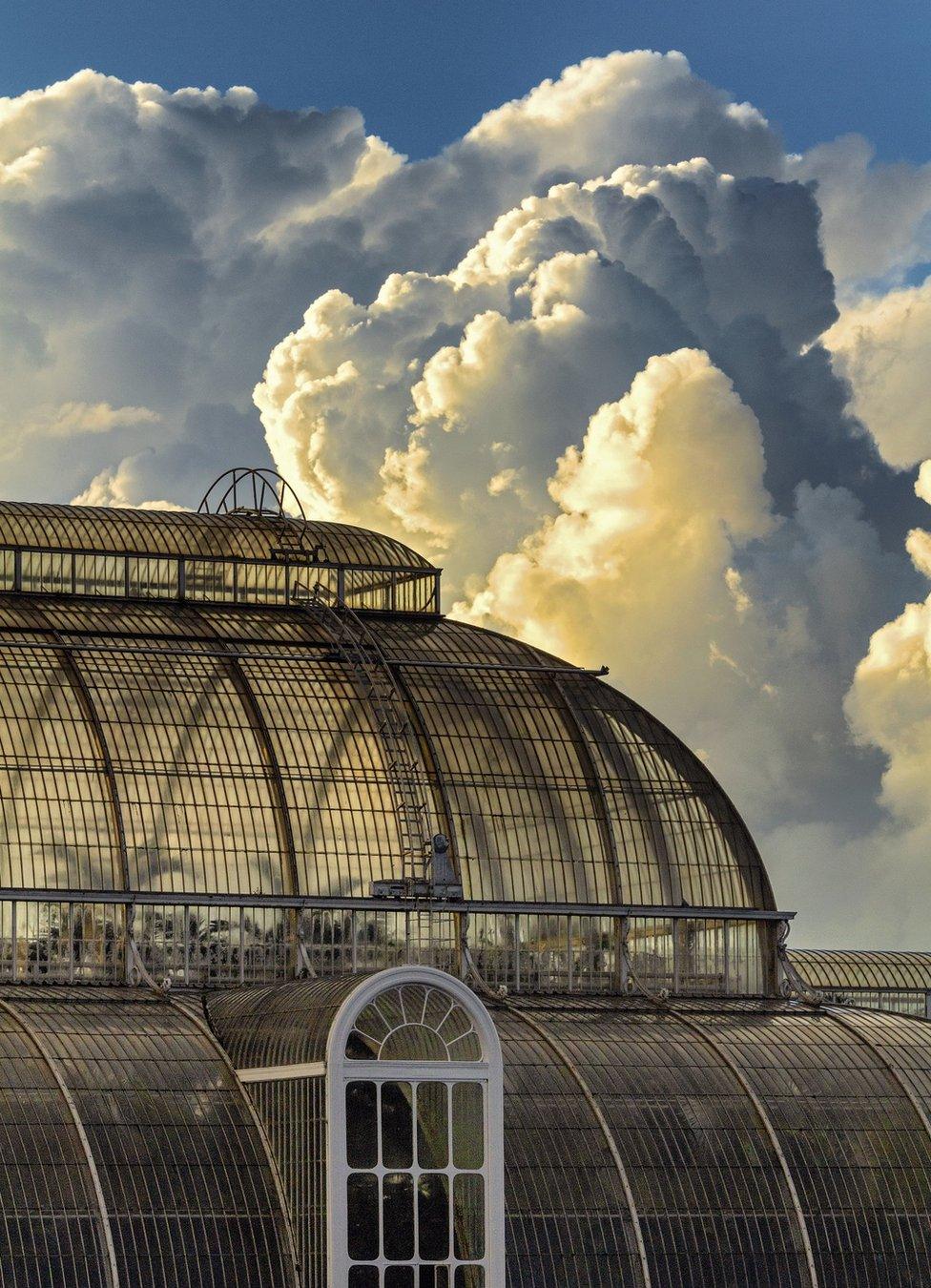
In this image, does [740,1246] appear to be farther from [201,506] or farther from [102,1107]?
[201,506]

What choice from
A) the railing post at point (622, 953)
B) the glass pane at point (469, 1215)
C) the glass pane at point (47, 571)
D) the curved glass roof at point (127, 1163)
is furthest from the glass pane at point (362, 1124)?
the glass pane at point (47, 571)

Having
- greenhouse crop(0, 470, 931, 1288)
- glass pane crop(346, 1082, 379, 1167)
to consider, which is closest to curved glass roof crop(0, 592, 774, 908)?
greenhouse crop(0, 470, 931, 1288)

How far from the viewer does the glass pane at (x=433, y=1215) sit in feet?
178

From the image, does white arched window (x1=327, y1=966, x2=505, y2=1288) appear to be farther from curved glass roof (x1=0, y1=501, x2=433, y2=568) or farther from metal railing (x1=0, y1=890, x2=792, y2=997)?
curved glass roof (x1=0, y1=501, x2=433, y2=568)

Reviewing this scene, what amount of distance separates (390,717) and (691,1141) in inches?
621

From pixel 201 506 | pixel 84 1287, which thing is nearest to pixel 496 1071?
pixel 84 1287

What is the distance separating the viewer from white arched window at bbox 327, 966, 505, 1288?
5372 cm

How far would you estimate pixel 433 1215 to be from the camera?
5438 centimetres

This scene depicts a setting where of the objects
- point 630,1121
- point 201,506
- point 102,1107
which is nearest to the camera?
point 102,1107

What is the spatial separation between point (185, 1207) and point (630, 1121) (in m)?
11.4

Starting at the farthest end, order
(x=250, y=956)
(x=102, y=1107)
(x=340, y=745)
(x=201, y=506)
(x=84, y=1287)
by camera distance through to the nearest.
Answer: (x=201, y=506) → (x=340, y=745) → (x=250, y=956) → (x=102, y=1107) → (x=84, y=1287)

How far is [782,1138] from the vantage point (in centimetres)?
6088

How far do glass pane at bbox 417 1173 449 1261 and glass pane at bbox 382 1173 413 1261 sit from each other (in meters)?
0.23

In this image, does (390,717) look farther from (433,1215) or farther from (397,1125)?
(433,1215)
